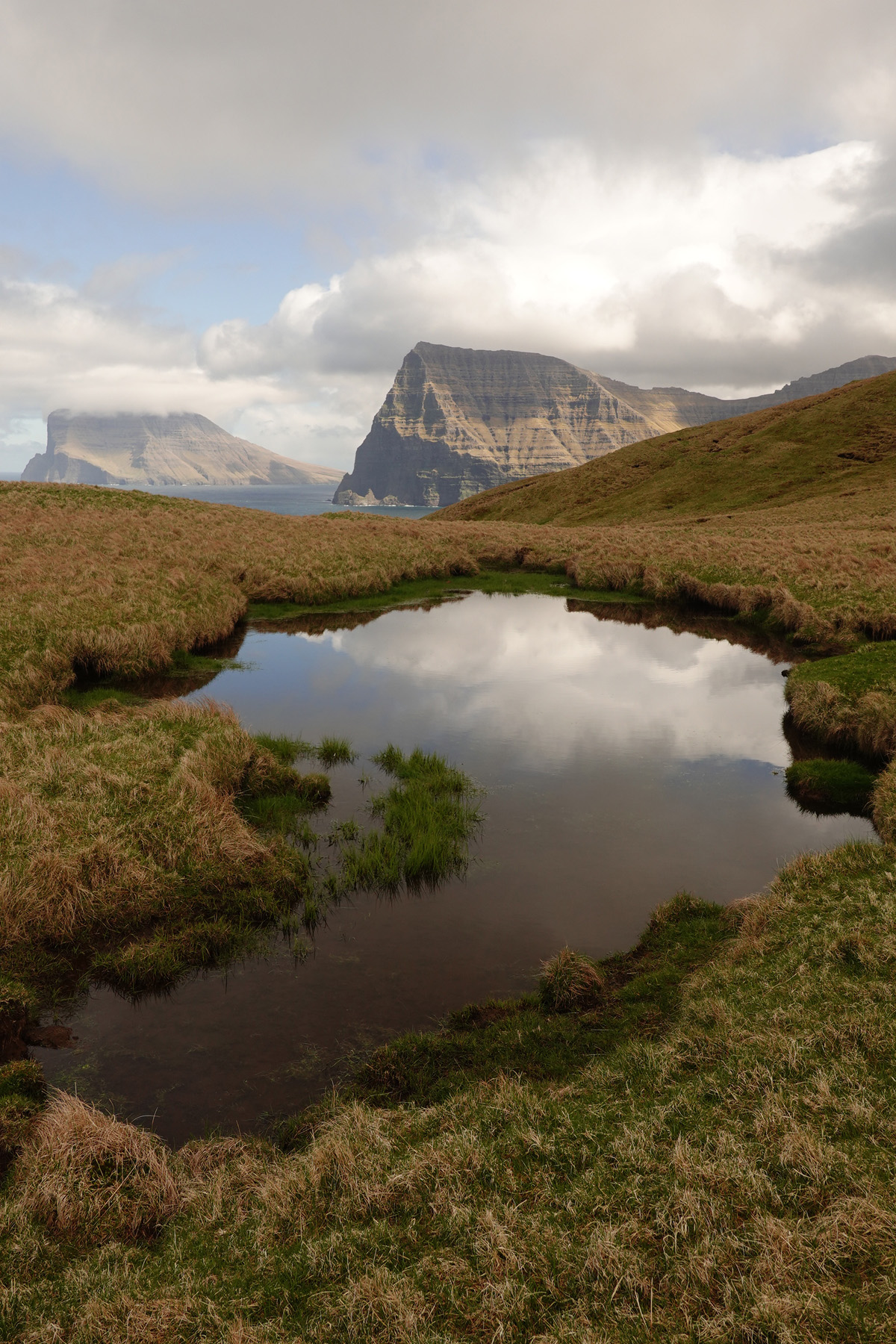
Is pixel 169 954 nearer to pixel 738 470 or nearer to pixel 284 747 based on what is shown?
pixel 284 747

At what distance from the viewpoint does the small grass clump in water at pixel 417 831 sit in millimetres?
13109

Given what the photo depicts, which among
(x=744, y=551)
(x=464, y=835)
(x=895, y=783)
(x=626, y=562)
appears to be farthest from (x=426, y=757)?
(x=744, y=551)

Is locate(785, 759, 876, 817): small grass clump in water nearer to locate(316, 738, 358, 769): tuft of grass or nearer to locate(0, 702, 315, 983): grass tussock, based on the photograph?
locate(316, 738, 358, 769): tuft of grass

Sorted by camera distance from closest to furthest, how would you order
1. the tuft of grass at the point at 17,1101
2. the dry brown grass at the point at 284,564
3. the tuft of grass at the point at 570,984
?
1. the tuft of grass at the point at 17,1101
2. the tuft of grass at the point at 570,984
3. the dry brown grass at the point at 284,564

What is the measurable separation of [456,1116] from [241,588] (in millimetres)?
35225

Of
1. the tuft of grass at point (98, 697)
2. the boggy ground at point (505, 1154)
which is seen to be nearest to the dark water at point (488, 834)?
the boggy ground at point (505, 1154)

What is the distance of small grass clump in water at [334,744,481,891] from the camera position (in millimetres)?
13109

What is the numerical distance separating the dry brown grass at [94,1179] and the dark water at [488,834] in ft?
3.82

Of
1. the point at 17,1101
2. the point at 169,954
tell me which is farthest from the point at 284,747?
the point at 17,1101

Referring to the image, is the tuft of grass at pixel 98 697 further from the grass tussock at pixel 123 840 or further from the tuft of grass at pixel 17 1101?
the tuft of grass at pixel 17 1101

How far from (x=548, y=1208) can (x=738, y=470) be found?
103 m

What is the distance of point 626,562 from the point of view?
154ft

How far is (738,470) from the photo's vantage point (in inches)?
3743

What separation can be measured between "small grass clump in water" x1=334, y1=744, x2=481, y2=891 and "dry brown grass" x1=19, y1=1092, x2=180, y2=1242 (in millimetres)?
6285
